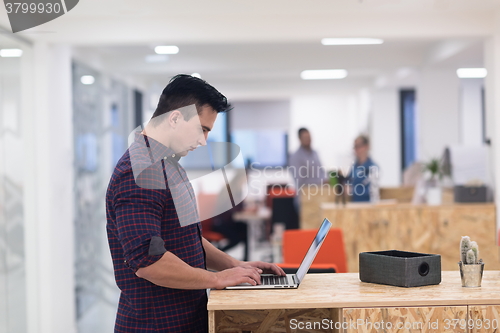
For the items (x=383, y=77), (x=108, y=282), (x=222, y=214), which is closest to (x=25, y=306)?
(x=108, y=282)

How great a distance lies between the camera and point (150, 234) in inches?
70.2

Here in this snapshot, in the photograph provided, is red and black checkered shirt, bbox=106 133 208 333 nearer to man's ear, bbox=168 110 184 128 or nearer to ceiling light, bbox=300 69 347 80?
man's ear, bbox=168 110 184 128

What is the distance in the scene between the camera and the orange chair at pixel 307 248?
3611mm

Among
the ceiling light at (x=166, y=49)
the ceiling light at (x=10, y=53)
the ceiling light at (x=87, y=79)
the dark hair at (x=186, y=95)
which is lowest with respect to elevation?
the dark hair at (x=186, y=95)

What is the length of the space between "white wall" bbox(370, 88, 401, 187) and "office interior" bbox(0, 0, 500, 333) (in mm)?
1127

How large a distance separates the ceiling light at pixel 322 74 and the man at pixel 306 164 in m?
1.33

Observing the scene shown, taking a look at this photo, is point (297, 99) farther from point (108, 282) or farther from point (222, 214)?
point (108, 282)

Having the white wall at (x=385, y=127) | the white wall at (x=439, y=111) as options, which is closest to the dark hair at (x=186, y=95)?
the white wall at (x=439, y=111)

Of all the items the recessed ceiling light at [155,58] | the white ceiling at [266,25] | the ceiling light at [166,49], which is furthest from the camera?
the recessed ceiling light at [155,58]

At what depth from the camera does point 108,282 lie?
5.89m

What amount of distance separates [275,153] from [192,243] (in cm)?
994

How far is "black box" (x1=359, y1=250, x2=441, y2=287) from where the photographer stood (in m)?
2.10

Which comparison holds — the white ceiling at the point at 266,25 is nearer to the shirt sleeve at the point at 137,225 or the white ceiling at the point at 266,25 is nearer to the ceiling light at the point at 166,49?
the ceiling light at the point at 166,49

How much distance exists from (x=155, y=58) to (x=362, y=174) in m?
2.93
